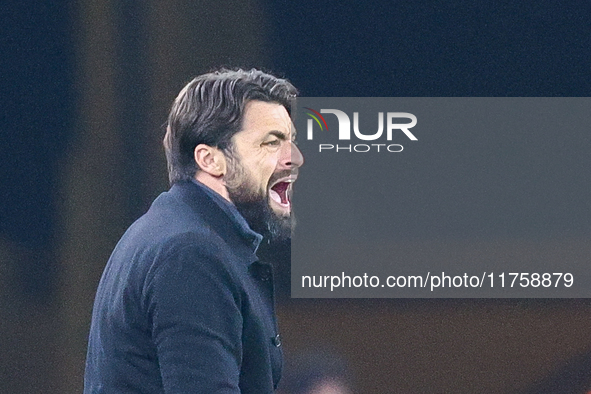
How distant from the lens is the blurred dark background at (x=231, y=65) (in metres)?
3.74

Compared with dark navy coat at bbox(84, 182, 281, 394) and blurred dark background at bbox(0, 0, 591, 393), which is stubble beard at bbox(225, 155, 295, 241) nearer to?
dark navy coat at bbox(84, 182, 281, 394)

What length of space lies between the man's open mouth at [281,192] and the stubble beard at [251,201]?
42mm

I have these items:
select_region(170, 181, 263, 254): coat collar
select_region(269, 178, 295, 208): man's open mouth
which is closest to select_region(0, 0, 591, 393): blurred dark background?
select_region(269, 178, 295, 208): man's open mouth

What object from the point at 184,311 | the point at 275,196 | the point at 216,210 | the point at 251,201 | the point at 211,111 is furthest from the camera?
the point at 275,196

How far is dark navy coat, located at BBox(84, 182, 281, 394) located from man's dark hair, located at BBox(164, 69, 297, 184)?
17 cm

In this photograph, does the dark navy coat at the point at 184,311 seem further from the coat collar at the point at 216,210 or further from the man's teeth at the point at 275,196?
the man's teeth at the point at 275,196

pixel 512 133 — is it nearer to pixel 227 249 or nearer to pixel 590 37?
pixel 590 37

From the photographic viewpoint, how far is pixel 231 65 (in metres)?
3.80

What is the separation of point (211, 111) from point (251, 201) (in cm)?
26

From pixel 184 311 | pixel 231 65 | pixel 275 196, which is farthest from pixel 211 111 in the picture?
pixel 231 65

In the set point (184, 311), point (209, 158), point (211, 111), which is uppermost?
point (211, 111)

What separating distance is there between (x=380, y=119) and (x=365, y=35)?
1.27 ft

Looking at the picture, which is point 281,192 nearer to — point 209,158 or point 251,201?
point 251,201

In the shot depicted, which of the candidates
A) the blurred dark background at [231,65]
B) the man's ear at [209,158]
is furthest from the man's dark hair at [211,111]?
the blurred dark background at [231,65]
